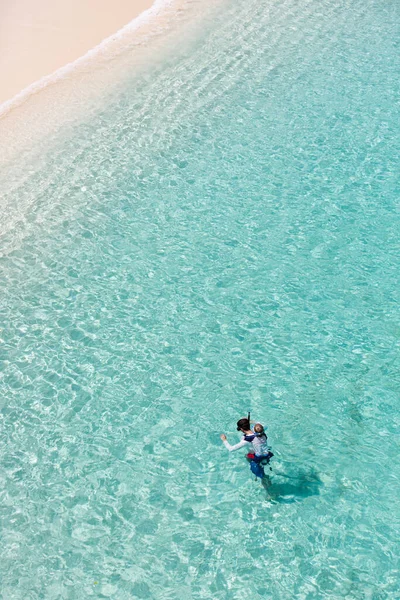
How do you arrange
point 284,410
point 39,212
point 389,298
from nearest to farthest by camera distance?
point 284,410 → point 389,298 → point 39,212

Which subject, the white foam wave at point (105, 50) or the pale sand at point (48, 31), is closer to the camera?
the white foam wave at point (105, 50)

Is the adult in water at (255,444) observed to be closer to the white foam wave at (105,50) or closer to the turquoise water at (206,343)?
the turquoise water at (206,343)

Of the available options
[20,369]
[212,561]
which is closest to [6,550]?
[212,561]

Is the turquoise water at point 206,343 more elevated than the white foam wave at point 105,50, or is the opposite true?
the white foam wave at point 105,50

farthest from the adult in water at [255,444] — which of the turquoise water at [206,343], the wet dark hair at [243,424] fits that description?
the turquoise water at [206,343]

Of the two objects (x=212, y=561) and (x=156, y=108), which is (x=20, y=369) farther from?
(x=156, y=108)

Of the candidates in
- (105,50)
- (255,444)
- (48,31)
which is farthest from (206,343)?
(48,31)
